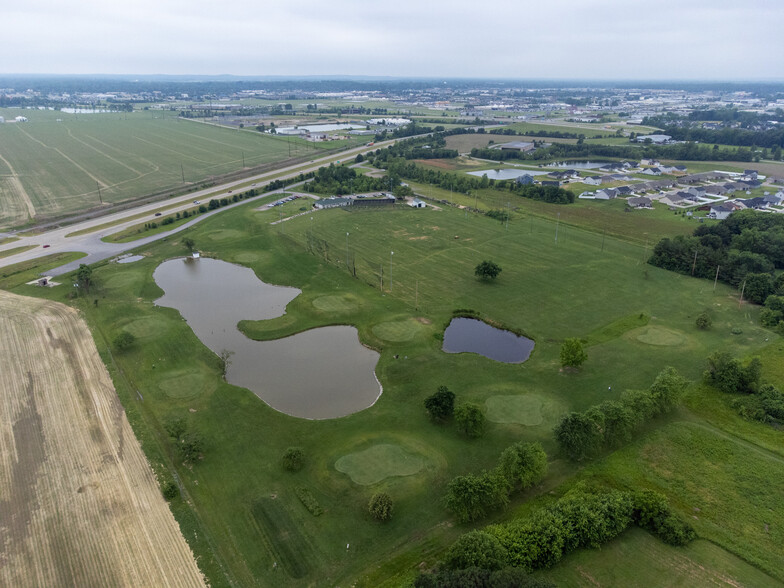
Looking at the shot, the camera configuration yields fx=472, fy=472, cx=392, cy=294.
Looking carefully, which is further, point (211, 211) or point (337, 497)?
point (211, 211)

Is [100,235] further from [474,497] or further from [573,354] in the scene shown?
[474,497]

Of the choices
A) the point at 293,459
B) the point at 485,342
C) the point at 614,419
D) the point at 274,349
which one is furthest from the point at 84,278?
the point at 614,419

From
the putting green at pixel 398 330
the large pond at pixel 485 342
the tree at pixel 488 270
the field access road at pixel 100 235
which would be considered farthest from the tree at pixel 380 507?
the field access road at pixel 100 235

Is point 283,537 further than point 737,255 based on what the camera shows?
No

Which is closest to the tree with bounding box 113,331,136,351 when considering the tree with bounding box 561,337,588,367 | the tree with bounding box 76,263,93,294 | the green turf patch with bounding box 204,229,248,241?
the tree with bounding box 76,263,93,294

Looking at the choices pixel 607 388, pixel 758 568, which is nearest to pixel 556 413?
pixel 607 388

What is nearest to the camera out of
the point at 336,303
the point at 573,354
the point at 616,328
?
the point at 573,354

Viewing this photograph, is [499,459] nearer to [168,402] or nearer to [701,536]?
[701,536]
